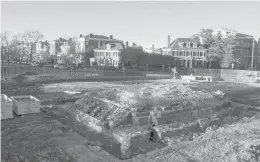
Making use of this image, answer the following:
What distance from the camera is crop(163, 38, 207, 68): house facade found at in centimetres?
6069

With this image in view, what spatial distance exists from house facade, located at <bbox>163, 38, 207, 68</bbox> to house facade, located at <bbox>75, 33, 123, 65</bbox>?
17.0 meters

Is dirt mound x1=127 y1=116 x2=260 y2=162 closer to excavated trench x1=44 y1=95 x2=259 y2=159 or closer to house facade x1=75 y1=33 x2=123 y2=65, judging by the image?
excavated trench x1=44 y1=95 x2=259 y2=159

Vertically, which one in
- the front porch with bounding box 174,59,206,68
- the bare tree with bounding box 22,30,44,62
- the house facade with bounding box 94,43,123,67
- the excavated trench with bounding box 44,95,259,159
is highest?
the bare tree with bounding box 22,30,44,62

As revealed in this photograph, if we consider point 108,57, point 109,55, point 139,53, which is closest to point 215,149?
point 139,53

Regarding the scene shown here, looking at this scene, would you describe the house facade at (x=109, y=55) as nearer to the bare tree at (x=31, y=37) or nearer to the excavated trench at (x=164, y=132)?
the bare tree at (x=31, y=37)

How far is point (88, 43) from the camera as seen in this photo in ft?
232

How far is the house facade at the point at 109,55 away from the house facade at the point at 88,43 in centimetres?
274

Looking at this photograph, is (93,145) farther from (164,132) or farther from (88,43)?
(88,43)

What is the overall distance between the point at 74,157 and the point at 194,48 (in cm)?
5708

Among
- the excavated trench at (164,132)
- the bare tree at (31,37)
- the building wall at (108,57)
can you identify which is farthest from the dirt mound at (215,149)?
the bare tree at (31,37)

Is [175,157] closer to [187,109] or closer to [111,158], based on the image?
[111,158]

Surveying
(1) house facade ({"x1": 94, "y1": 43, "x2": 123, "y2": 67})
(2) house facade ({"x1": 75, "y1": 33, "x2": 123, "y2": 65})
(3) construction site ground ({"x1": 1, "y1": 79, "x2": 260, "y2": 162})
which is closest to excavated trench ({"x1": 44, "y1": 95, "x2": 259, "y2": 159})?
→ (3) construction site ground ({"x1": 1, "y1": 79, "x2": 260, "y2": 162})

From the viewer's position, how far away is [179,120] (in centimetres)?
1214

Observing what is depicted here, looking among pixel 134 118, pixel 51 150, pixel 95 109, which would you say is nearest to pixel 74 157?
pixel 51 150
